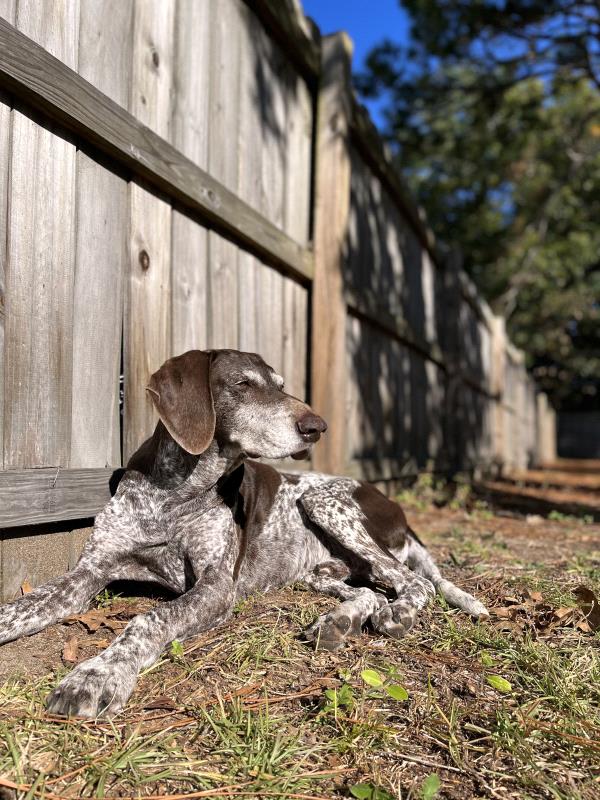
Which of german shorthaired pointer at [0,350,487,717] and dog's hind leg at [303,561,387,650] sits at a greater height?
german shorthaired pointer at [0,350,487,717]

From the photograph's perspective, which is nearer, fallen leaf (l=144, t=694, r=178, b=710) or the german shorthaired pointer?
fallen leaf (l=144, t=694, r=178, b=710)

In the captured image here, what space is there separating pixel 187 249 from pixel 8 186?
1339 mm

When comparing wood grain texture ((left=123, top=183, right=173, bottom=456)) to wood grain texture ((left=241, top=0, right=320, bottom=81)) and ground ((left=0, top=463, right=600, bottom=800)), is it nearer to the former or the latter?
ground ((left=0, top=463, right=600, bottom=800))

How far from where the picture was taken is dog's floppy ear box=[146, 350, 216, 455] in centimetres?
300

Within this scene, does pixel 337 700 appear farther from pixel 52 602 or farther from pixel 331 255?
pixel 331 255

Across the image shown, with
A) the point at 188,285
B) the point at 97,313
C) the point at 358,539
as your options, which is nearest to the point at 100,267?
the point at 97,313

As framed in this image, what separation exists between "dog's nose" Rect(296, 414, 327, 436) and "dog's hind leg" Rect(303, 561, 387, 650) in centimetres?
74

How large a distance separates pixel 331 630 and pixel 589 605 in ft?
4.27

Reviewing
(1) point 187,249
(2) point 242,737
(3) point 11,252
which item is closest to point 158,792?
(2) point 242,737

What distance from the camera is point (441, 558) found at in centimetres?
463

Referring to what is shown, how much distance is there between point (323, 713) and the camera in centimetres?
214

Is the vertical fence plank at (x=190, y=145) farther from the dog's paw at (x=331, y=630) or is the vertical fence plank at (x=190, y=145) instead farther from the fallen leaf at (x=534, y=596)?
the fallen leaf at (x=534, y=596)

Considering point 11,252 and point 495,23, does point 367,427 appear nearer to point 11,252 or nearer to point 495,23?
point 11,252

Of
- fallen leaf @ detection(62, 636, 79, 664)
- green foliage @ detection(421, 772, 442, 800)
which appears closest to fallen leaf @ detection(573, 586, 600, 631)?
green foliage @ detection(421, 772, 442, 800)
